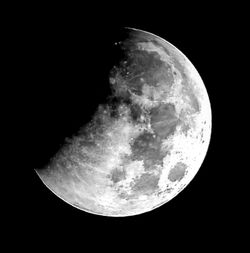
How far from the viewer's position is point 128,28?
500 centimetres

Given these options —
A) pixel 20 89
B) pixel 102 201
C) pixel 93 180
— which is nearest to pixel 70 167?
pixel 93 180

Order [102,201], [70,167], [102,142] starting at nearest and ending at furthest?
[102,142] < [70,167] < [102,201]

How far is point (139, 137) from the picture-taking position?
14.2 ft

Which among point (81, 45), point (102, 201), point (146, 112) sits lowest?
point (102, 201)

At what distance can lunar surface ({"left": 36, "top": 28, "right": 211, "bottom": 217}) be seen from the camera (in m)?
4.29

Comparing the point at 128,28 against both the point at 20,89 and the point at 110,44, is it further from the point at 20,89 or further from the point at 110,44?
the point at 20,89

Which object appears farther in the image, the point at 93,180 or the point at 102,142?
the point at 93,180

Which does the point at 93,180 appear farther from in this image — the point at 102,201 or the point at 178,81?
the point at 178,81

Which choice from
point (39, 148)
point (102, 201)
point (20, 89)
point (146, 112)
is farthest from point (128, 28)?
point (102, 201)

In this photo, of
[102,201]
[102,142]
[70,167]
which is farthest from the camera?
[102,201]

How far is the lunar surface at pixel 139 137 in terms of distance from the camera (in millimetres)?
4285

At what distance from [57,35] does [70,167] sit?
167 centimetres

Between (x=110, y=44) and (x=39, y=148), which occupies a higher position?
(x=110, y=44)

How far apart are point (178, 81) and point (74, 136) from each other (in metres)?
1.50
